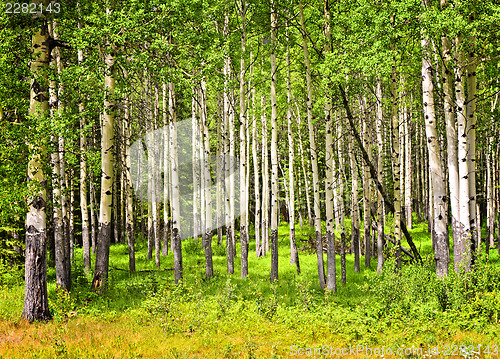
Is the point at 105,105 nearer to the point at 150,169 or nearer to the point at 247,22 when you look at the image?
the point at 247,22

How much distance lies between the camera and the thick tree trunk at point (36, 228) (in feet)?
25.0

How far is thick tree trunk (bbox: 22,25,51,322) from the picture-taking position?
25.0 feet

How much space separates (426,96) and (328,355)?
6.71 meters

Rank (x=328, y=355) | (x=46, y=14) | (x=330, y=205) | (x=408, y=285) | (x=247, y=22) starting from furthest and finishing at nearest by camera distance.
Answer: (x=247, y=22)
(x=330, y=205)
(x=46, y=14)
(x=408, y=285)
(x=328, y=355)

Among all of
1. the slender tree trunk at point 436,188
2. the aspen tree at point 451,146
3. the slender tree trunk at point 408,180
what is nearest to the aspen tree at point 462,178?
the aspen tree at point 451,146

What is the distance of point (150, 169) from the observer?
74.8ft

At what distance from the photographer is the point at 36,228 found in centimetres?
780

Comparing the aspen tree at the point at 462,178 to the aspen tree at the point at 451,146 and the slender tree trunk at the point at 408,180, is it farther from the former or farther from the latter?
the slender tree trunk at the point at 408,180

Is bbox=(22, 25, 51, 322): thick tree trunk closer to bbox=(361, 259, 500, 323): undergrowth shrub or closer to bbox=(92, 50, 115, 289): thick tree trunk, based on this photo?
bbox=(92, 50, 115, 289): thick tree trunk

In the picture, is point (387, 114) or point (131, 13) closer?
point (131, 13)

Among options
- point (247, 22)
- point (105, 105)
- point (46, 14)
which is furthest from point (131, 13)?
point (247, 22)

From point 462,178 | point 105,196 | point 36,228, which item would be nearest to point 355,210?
point 462,178

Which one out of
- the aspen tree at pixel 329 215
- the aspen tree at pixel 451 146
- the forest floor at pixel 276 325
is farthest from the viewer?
the aspen tree at pixel 329 215

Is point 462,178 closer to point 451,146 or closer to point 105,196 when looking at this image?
point 451,146
